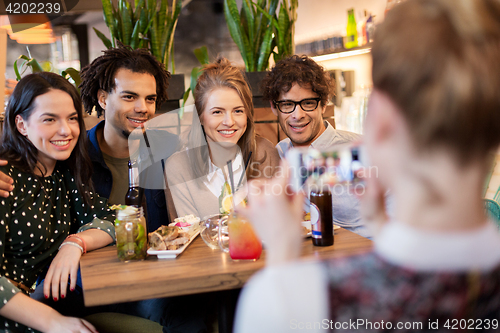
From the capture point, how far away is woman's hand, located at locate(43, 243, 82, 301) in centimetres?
129

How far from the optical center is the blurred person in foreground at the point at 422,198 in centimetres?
44

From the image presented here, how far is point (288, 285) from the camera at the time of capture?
49 cm

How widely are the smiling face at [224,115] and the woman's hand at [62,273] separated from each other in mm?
949

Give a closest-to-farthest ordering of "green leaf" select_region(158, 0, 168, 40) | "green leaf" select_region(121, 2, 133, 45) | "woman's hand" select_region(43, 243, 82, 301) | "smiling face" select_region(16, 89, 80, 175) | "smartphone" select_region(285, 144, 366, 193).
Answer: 1. "smartphone" select_region(285, 144, 366, 193)
2. "woman's hand" select_region(43, 243, 82, 301)
3. "smiling face" select_region(16, 89, 80, 175)
4. "green leaf" select_region(121, 2, 133, 45)
5. "green leaf" select_region(158, 0, 168, 40)

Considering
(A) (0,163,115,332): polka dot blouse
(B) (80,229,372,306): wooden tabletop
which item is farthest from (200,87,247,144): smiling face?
(B) (80,229,372,306): wooden tabletop

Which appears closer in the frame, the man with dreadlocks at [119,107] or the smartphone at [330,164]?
the smartphone at [330,164]

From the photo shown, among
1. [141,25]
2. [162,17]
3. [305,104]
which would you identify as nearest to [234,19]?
[162,17]

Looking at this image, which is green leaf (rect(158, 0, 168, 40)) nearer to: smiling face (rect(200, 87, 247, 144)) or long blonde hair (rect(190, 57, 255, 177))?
long blonde hair (rect(190, 57, 255, 177))

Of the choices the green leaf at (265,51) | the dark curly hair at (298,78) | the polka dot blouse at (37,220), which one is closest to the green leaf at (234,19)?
the green leaf at (265,51)

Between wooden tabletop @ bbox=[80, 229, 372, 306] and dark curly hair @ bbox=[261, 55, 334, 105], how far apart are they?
1075mm

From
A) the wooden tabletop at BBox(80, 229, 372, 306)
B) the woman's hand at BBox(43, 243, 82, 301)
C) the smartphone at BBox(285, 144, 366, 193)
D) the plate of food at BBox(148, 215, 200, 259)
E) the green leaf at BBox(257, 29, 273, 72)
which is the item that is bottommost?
the woman's hand at BBox(43, 243, 82, 301)

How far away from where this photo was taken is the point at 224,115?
2.06 m

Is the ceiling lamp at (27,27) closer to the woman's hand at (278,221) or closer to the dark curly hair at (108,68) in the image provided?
the dark curly hair at (108,68)

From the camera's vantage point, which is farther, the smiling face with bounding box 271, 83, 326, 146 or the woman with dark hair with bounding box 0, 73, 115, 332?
the smiling face with bounding box 271, 83, 326, 146
